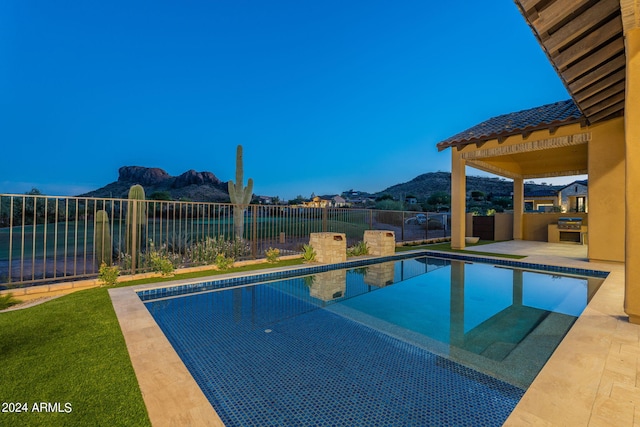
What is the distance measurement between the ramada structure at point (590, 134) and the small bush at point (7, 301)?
8170mm

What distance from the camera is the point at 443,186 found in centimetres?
4562

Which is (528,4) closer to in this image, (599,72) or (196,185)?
(599,72)

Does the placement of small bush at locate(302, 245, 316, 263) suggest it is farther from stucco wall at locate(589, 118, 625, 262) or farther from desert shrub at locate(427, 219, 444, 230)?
desert shrub at locate(427, 219, 444, 230)

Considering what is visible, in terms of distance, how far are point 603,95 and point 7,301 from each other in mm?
11611

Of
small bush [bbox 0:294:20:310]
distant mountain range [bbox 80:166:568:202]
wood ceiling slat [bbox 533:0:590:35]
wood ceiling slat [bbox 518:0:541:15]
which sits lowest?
small bush [bbox 0:294:20:310]

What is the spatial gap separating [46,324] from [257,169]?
116 feet

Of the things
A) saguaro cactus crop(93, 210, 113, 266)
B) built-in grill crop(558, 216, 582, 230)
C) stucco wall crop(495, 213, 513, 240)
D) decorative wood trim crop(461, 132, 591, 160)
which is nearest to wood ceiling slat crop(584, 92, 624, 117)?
decorative wood trim crop(461, 132, 591, 160)

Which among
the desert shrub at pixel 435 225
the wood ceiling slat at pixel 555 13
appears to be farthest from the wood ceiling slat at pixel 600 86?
the desert shrub at pixel 435 225

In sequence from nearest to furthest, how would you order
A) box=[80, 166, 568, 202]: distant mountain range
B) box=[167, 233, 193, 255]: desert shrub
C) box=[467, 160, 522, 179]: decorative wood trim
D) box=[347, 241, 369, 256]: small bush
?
box=[167, 233, 193, 255]: desert shrub, box=[347, 241, 369, 256]: small bush, box=[467, 160, 522, 179]: decorative wood trim, box=[80, 166, 568, 202]: distant mountain range

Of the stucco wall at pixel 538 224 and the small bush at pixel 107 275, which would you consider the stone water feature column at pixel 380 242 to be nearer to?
the small bush at pixel 107 275

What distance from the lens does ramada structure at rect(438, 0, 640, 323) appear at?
334 centimetres

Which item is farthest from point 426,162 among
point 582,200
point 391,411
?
point 391,411

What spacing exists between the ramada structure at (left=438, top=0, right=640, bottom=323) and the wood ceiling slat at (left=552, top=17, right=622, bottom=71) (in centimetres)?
1

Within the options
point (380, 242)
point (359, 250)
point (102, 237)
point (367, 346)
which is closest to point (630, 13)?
point (367, 346)
